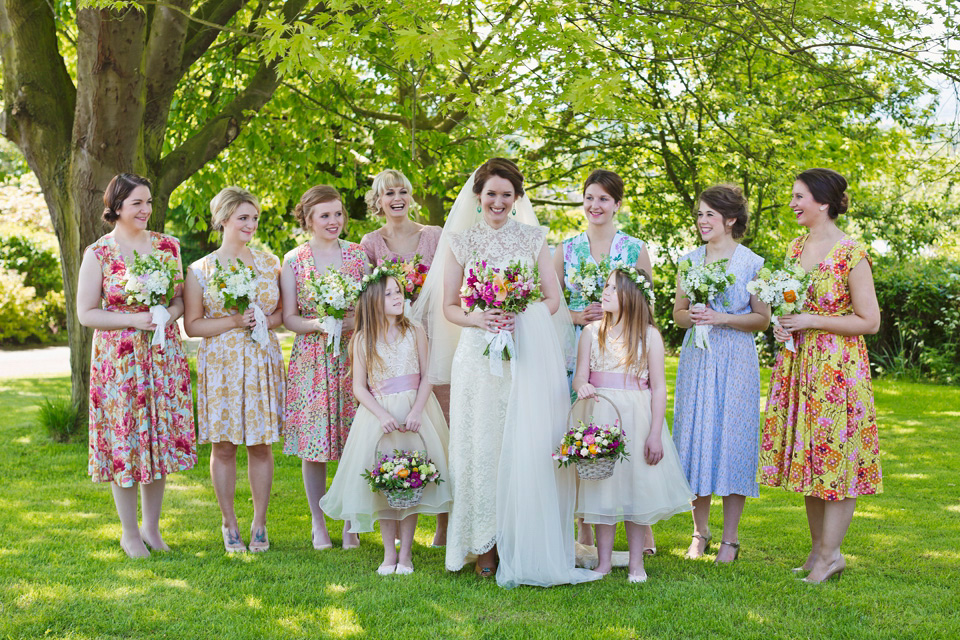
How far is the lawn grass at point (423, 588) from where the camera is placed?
3.98m

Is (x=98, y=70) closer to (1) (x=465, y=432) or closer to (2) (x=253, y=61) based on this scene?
(2) (x=253, y=61)

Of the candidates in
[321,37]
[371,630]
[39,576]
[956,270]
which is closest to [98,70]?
[321,37]

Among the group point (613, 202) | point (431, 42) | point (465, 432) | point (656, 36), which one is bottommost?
point (465, 432)

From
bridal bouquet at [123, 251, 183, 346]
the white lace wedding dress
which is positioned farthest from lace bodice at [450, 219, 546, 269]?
bridal bouquet at [123, 251, 183, 346]

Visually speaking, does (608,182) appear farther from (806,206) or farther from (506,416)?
(506,416)

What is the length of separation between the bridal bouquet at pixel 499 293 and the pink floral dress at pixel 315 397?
3.77ft

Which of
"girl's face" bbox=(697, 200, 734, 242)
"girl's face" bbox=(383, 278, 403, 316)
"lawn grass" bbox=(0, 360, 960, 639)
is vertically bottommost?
"lawn grass" bbox=(0, 360, 960, 639)

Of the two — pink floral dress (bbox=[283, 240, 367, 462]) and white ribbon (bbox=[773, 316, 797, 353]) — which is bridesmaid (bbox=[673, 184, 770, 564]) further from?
pink floral dress (bbox=[283, 240, 367, 462])

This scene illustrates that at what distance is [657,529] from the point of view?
612 cm

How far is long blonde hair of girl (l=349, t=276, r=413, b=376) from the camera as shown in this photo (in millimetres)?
5020

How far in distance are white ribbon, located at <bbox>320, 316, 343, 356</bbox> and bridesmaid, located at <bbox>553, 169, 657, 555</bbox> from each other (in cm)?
143

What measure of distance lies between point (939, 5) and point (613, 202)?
4.78m

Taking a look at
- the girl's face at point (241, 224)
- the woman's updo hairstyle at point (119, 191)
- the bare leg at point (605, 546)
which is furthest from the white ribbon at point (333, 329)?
the bare leg at point (605, 546)

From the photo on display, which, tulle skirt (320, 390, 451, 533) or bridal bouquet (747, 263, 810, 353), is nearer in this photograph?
bridal bouquet (747, 263, 810, 353)
